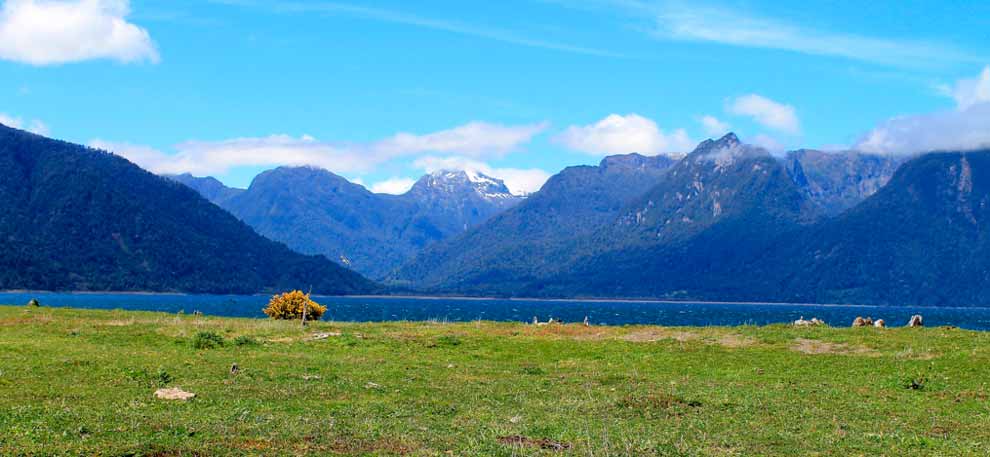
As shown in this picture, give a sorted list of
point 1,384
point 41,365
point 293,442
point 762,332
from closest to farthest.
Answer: point 293,442, point 1,384, point 41,365, point 762,332

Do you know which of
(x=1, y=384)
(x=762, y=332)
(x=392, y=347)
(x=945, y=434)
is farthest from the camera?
(x=762, y=332)

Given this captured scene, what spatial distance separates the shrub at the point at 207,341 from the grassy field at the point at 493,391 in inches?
8.1

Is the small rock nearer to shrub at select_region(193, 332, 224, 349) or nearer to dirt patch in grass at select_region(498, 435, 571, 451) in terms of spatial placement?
dirt patch in grass at select_region(498, 435, 571, 451)

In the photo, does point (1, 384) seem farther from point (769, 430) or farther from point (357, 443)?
point (769, 430)

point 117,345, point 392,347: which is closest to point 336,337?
point 392,347

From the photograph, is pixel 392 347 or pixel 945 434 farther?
pixel 392 347

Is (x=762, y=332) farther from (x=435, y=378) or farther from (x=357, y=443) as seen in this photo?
(x=357, y=443)

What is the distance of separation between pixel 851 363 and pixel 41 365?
1455 inches

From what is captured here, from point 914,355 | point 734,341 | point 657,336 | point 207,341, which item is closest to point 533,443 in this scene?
point 914,355

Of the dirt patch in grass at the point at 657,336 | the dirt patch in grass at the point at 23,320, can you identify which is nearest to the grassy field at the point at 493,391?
the dirt patch in grass at the point at 657,336

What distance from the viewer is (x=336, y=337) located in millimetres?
59281

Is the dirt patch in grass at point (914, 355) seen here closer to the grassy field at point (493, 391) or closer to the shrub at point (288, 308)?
the grassy field at point (493, 391)

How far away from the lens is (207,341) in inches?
2080

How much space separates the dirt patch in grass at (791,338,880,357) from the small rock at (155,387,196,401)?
33133mm
